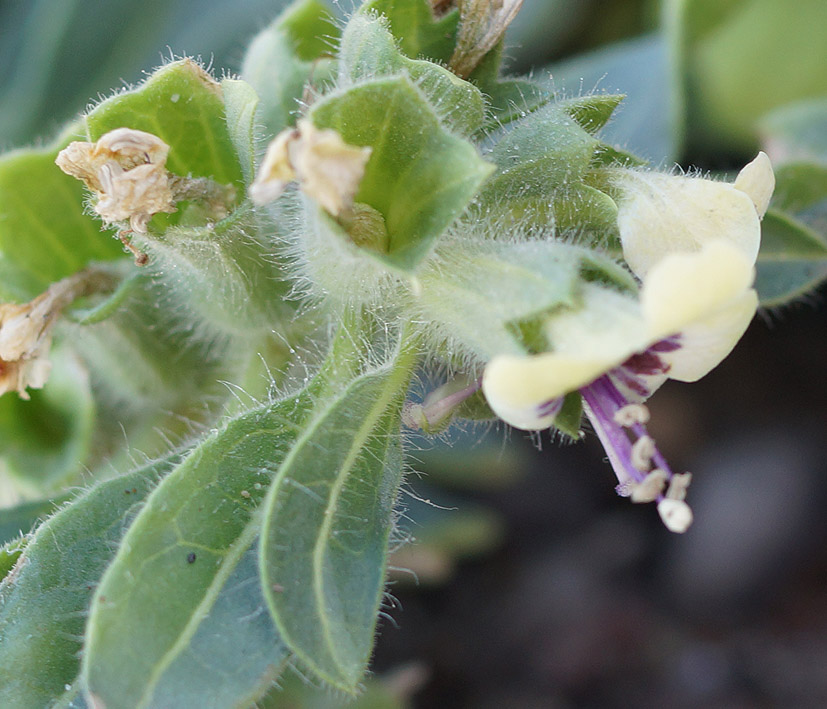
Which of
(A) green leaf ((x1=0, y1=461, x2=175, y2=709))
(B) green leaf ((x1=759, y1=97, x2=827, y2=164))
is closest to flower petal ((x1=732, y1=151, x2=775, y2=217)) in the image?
Answer: (A) green leaf ((x1=0, y1=461, x2=175, y2=709))

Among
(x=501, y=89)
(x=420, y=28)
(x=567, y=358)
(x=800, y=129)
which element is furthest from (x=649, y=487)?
(x=800, y=129)

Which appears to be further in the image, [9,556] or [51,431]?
[51,431]

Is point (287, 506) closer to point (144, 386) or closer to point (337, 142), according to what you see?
point (337, 142)

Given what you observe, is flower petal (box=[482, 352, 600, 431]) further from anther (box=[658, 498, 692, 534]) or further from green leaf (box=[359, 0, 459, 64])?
green leaf (box=[359, 0, 459, 64])

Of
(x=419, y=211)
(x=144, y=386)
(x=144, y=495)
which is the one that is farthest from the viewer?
(x=144, y=386)

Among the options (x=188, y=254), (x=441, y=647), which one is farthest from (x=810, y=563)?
(x=188, y=254)

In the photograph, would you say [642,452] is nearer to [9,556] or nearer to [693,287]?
[693,287]
